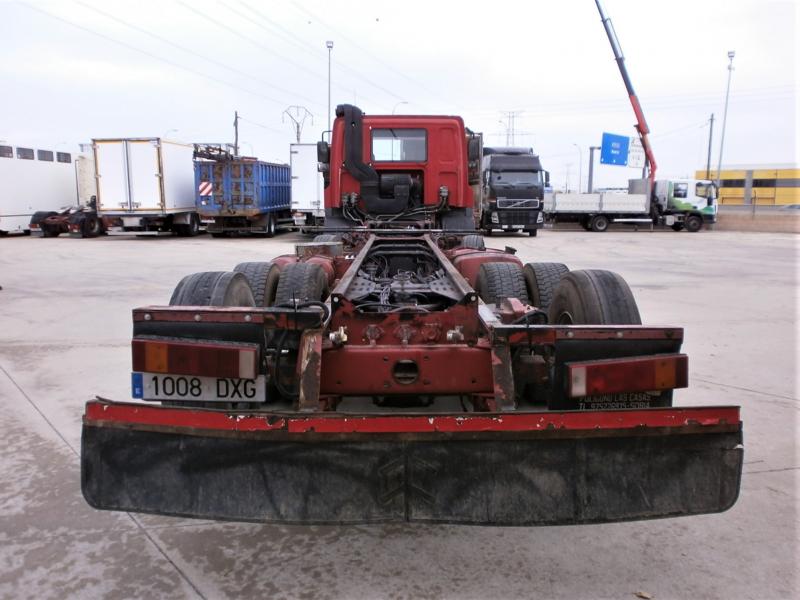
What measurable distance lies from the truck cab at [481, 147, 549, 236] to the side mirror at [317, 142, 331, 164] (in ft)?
54.4

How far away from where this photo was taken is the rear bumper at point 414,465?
7.41ft

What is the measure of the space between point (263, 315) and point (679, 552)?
2.13 meters

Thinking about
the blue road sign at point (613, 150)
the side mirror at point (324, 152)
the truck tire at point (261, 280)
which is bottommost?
the truck tire at point (261, 280)

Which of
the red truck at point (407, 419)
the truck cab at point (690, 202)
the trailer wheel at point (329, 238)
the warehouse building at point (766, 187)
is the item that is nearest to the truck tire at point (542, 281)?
the red truck at point (407, 419)

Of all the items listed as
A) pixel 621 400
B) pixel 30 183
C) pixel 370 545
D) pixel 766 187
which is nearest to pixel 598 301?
pixel 621 400

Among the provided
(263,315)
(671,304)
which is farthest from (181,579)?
(671,304)

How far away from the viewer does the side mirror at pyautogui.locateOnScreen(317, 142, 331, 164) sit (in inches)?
294

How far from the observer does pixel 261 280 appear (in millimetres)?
4590

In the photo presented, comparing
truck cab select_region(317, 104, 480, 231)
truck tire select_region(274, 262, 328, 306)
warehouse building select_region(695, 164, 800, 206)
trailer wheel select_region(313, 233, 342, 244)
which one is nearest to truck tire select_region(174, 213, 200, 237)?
truck cab select_region(317, 104, 480, 231)

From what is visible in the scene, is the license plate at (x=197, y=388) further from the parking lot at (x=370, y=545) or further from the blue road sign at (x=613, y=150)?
the blue road sign at (x=613, y=150)

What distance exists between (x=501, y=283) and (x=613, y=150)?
35.8 m

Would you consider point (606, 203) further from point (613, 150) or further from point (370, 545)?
point (370, 545)

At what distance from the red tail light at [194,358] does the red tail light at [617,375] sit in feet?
4.57

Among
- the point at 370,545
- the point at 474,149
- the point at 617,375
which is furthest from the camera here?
the point at 474,149
